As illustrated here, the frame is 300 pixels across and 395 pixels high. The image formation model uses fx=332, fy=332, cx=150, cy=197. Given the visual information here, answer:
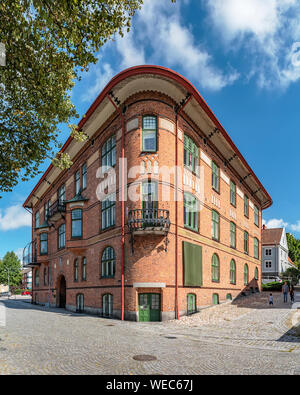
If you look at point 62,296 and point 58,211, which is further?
point 62,296

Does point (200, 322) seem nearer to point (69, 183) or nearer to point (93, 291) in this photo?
point (93, 291)

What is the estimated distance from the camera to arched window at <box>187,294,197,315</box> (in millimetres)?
19003

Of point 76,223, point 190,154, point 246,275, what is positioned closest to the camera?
point 190,154

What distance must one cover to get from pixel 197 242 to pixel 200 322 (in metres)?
5.52

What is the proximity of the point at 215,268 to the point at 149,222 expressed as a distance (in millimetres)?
9579

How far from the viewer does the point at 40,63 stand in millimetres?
10250

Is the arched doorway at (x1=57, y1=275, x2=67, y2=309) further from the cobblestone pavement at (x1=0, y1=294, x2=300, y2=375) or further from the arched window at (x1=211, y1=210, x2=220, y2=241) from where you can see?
the cobblestone pavement at (x1=0, y1=294, x2=300, y2=375)

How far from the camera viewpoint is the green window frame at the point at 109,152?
2062cm

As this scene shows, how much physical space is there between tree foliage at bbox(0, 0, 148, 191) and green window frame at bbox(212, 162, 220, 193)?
14604 mm

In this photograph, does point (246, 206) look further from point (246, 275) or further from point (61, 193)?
point (61, 193)

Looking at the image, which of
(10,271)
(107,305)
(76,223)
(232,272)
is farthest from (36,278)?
(10,271)

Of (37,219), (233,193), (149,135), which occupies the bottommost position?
(37,219)
